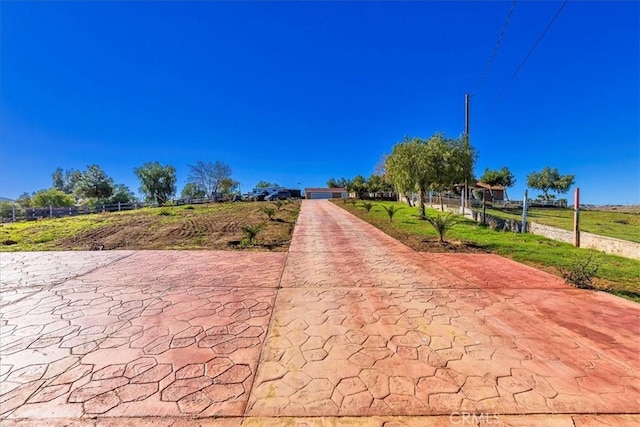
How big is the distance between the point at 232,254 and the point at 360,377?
5.31 m

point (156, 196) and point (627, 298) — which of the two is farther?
point (156, 196)

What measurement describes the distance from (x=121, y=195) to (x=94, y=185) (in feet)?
21.8

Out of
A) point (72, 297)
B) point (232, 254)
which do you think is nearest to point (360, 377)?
point (72, 297)

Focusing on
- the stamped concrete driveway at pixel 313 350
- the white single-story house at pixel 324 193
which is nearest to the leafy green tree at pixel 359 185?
the white single-story house at pixel 324 193

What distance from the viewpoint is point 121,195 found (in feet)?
139

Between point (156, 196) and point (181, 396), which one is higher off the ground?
point (156, 196)

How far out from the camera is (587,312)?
3.72 metres

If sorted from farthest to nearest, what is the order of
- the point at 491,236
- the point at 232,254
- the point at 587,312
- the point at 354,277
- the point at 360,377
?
the point at 491,236, the point at 232,254, the point at 354,277, the point at 587,312, the point at 360,377

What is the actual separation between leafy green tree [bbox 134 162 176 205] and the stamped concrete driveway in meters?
44.4

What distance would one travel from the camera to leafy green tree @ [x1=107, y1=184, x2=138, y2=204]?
39931 millimetres

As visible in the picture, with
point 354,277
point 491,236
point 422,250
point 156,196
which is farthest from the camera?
point 156,196

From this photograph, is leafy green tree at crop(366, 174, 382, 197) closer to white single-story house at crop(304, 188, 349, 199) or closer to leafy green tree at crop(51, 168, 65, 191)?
white single-story house at crop(304, 188, 349, 199)

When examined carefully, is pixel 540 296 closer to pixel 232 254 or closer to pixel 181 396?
pixel 181 396

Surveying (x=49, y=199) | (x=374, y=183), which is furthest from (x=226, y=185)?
(x=374, y=183)
